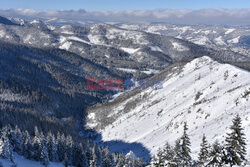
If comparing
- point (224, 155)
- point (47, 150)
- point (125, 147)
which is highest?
point (224, 155)

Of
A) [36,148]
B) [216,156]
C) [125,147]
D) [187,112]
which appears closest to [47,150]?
[36,148]

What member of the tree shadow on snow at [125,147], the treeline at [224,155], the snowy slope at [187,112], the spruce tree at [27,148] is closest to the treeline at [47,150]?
the spruce tree at [27,148]

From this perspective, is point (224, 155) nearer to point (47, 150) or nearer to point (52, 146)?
point (52, 146)

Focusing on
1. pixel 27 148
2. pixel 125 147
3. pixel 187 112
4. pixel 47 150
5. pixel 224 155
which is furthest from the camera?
pixel 125 147

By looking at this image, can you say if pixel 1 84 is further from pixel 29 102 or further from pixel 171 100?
pixel 171 100

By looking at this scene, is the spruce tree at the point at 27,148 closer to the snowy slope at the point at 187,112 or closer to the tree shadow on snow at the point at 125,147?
the tree shadow on snow at the point at 125,147

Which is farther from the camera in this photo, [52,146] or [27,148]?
[52,146]

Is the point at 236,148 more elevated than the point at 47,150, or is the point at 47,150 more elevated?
the point at 236,148

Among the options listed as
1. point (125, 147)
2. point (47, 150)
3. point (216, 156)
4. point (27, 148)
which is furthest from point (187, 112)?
point (216, 156)

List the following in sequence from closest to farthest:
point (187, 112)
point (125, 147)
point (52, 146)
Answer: point (52, 146)
point (187, 112)
point (125, 147)

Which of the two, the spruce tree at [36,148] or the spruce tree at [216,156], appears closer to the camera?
the spruce tree at [216,156]
